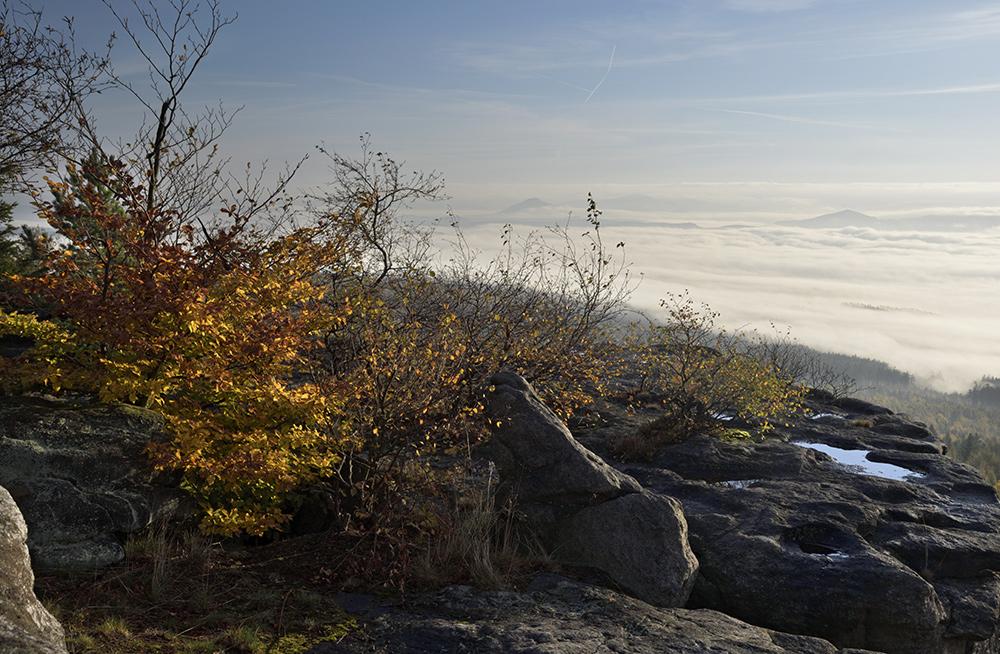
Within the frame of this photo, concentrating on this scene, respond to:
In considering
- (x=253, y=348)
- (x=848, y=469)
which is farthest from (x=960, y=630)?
(x=253, y=348)

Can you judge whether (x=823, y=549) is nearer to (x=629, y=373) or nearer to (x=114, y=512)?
(x=114, y=512)

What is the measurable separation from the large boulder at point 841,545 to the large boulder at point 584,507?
0.76 m

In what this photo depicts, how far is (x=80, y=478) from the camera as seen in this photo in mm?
6469

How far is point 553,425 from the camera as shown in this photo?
792cm

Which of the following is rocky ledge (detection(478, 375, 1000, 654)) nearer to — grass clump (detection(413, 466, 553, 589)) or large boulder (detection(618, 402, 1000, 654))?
large boulder (detection(618, 402, 1000, 654))

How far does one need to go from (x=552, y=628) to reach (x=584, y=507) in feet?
6.40

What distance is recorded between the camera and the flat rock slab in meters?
5.23

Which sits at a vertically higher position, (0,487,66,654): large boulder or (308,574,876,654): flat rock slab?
(0,487,66,654): large boulder

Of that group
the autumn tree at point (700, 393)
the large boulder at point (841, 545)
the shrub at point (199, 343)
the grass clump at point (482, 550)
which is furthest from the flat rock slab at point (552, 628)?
the autumn tree at point (700, 393)

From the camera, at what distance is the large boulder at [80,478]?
243 inches

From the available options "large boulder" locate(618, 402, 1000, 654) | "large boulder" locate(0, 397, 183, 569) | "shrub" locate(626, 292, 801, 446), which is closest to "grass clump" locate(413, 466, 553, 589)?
"large boulder" locate(618, 402, 1000, 654)

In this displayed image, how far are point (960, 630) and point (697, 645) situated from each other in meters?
3.80

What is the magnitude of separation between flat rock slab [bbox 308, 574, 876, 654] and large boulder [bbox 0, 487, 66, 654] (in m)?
2.00

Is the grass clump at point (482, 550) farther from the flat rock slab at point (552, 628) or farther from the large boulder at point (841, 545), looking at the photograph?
the large boulder at point (841, 545)
